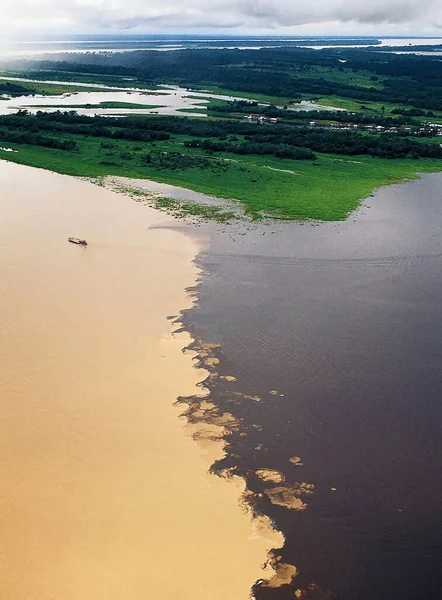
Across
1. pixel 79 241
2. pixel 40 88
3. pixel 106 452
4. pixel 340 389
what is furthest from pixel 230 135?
pixel 40 88

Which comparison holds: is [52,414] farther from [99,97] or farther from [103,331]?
[99,97]

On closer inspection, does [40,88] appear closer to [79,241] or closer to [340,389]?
[79,241]

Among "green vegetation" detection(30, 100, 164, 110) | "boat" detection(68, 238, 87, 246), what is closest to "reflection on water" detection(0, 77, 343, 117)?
"green vegetation" detection(30, 100, 164, 110)

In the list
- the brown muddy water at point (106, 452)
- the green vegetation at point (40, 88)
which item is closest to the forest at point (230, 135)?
the brown muddy water at point (106, 452)

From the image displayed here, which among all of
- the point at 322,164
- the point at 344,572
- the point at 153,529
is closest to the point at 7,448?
the point at 153,529

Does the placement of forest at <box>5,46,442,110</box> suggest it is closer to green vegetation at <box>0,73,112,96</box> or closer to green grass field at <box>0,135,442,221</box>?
green vegetation at <box>0,73,112,96</box>

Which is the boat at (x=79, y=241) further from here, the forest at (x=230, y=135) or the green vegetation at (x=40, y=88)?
the green vegetation at (x=40, y=88)
